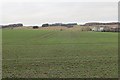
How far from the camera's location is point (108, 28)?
326ft

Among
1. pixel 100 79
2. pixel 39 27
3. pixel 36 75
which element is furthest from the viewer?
pixel 39 27

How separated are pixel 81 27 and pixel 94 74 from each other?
86916 mm

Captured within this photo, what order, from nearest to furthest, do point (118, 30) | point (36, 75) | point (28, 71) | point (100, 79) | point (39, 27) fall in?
point (100, 79) → point (36, 75) → point (28, 71) → point (118, 30) → point (39, 27)

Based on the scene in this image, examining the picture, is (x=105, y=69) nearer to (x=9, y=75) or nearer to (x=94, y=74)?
(x=94, y=74)

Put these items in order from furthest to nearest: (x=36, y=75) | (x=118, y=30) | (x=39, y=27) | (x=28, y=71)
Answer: (x=39, y=27) < (x=118, y=30) < (x=28, y=71) < (x=36, y=75)

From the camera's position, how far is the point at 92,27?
333ft

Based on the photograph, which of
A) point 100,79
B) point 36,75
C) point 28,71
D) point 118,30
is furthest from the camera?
point 118,30

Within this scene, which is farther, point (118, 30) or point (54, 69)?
point (118, 30)

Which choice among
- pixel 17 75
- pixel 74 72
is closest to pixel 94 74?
pixel 74 72

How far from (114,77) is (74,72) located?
6.07 feet

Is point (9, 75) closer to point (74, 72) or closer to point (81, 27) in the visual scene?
point (74, 72)

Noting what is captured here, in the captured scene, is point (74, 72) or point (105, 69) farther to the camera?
point (105, 69)

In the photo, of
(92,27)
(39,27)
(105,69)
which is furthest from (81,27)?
(105,69)

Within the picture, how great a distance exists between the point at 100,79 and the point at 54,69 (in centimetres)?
292
